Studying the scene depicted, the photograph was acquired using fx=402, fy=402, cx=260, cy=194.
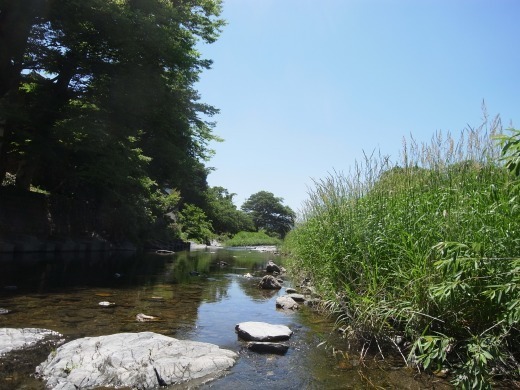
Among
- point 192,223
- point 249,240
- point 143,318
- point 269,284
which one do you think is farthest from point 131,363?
point 249,240

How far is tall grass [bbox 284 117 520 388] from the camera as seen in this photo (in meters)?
Answer: 3.06

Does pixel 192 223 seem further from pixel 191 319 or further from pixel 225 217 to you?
pixel 191 319

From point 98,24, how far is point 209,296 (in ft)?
35.7

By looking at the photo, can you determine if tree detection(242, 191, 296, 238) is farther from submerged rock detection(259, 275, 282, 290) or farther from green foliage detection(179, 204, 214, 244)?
submerged rock detection(259, 275, 282, 290)

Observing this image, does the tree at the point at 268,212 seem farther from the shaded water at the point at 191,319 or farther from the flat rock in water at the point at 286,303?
the flat rock in water at the point at 286,303

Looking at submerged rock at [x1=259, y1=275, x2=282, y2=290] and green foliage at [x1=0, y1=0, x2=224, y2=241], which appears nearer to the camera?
submerged rock at [x1=259, y1=275, x2=282, y2=290]

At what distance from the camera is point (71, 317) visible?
5785 mm

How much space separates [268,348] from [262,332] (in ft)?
1.36

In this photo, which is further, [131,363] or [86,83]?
[86,83]

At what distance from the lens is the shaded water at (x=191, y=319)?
148 inches

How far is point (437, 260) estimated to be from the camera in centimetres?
375

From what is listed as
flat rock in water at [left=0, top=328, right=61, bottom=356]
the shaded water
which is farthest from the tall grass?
flat rock in water at [left=0, top=328, right=61, bottom=356]

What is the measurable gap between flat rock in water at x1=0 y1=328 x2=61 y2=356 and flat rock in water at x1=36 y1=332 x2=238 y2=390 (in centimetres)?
48

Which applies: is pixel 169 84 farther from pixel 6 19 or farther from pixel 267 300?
pixel 267 300
